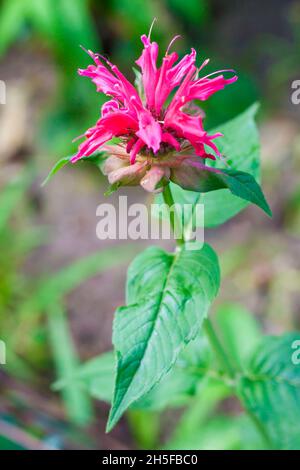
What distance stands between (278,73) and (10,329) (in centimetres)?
177

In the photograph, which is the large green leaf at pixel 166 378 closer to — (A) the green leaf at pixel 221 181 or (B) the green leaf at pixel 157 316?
(B) the green leaf at pixel 157 316

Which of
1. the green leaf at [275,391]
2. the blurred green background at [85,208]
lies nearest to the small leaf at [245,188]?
the green leaf at [275,391]

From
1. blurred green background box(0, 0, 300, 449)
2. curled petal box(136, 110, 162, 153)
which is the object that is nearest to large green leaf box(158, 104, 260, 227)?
curled petal box(136, 110, 162, 153)

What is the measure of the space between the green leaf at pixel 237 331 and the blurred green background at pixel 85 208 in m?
0.05

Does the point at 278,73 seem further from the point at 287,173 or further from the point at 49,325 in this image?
the point at 49,325

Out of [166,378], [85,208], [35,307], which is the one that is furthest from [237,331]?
[85,208]

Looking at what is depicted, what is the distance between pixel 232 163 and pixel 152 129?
24 cm

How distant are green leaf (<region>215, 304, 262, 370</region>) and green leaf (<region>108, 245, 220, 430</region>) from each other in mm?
717

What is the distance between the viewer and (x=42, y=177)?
2473mm

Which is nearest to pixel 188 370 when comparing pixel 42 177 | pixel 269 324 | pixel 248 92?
Result: pixel 269 324

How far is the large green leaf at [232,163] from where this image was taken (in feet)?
2.88

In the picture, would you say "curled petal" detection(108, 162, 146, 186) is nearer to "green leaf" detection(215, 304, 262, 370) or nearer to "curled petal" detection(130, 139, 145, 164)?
"curled petal" detection(130, 139, 145, 164)

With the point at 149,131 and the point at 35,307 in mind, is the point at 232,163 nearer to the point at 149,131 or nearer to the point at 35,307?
the point at 149,131

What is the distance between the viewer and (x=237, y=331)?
4.96 ft
